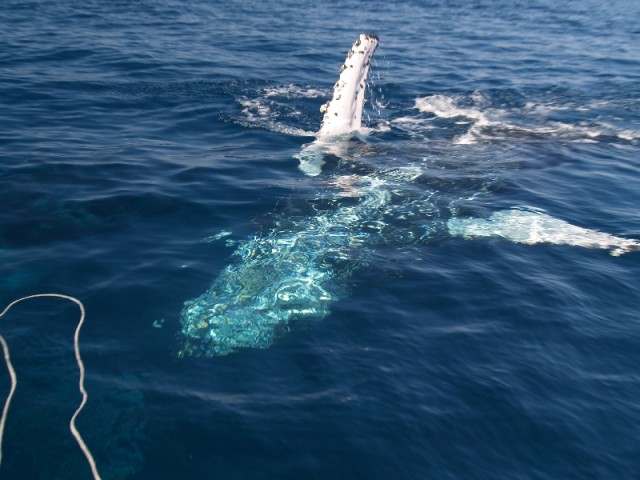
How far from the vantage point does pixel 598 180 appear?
59.6ft

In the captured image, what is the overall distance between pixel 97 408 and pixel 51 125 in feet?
44.7

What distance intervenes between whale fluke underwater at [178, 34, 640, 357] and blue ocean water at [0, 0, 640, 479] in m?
0.23

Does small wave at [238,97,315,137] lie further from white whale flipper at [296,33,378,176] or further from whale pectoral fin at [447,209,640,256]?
whale pectoral fin at [447,209,640,256]

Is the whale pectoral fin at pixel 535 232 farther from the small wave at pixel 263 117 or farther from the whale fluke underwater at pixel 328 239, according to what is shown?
the small wave at pixel 263 117

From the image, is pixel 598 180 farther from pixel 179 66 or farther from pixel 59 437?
pixel 179 66

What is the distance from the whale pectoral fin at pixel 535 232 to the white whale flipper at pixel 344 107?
4736 millimetres

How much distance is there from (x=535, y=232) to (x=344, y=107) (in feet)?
23.6

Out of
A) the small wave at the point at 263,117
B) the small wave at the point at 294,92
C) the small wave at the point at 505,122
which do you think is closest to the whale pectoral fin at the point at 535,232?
the small wave at the point at 505,122

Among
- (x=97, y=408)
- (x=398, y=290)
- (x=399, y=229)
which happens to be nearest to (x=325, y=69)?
(x=399, y=229)

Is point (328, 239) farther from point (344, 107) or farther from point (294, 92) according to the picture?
point (294, 92)

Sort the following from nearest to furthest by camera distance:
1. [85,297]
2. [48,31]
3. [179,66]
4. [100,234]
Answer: [85,297]
[100,234]
[179,66]
[48,31]

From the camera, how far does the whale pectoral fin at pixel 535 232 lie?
13992 millimetres

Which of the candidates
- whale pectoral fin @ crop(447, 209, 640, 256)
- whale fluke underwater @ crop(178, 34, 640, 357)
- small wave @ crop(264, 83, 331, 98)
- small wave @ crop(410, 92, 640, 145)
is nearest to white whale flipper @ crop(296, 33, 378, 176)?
whale fluke underwater @ crop(178, 34, 640, 357)

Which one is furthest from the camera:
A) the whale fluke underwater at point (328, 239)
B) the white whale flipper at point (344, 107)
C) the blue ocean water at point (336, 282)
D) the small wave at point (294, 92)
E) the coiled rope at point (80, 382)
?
the small wave at point (294, 92)
